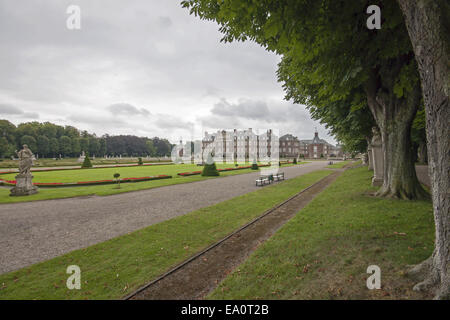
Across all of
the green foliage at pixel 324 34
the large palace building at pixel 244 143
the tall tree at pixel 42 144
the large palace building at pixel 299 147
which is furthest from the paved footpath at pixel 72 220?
the large palace building at pixel 299 147

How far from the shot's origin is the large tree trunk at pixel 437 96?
118 inches

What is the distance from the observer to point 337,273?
13.9ft

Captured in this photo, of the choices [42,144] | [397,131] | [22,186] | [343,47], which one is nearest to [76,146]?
[42,144]

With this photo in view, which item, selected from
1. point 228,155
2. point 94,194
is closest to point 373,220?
point 94,194

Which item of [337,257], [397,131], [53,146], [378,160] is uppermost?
[53,146]

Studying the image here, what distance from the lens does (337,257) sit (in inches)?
191

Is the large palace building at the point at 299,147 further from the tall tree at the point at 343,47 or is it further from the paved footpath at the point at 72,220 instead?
the paved footpath at the point at 72,220

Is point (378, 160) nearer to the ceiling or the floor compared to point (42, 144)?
nearer to the floor

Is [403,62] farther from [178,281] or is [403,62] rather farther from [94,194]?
[94,194]

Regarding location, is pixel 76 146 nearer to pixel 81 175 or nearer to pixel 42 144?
pixel 42 144

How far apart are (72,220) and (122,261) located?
18.0ft

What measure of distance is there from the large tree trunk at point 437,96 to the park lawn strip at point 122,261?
16.5 feet

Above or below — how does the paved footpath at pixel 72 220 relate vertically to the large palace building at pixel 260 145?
below

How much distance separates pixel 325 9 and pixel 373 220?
20.8 ft
